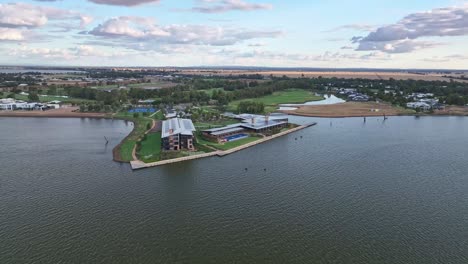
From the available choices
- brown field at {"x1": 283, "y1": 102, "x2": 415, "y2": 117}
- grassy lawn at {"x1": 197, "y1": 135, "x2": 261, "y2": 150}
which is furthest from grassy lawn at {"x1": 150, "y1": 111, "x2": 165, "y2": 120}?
brown field at {"x1": 283, "y1": 102, "x2": 415, "y2": 117}

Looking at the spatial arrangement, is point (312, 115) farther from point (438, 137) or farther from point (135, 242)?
point (135, 242)

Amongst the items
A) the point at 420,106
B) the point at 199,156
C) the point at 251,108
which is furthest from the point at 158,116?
the point at 420,106

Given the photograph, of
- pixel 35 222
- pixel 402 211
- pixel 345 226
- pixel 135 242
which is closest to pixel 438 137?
pixel 402 211

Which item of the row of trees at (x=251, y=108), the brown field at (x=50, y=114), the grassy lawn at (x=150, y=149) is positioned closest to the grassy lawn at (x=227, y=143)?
the grassy lawn at (x=150, y=149)

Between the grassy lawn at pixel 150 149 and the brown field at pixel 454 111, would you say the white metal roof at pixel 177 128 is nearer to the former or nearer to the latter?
the grassy lawn at pixel 150 149

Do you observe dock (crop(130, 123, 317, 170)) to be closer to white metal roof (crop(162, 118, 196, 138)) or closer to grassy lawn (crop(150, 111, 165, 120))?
white metal roof (crop(162, 118, 196, 138))

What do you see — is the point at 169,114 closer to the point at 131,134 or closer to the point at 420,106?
the point at 131,134
